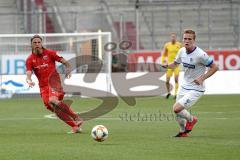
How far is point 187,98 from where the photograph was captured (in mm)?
14383

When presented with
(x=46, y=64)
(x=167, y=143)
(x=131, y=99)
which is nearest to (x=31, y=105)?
(x=131, y=99)

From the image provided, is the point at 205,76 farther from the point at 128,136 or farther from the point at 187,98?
the point at 128,136

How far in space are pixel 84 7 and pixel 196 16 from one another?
5.79 meters

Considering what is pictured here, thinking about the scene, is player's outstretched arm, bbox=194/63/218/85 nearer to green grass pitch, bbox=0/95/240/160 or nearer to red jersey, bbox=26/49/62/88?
green grass pitch, bbox=0/95/240/160

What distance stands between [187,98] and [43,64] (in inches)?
129

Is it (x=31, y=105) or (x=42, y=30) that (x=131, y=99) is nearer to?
(x=31, y=105)

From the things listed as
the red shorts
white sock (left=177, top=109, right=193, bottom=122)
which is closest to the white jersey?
white sock (left=177, top=109, right=193, bottom=122)

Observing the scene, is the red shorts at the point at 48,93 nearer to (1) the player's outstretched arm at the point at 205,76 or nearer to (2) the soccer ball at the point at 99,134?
(2) the soccer ball at the point at 99,134

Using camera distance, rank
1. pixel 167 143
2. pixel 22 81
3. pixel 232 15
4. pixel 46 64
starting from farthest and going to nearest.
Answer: pixel 232 15
pixel 22 81
pixel 46 64
pixel 167 143

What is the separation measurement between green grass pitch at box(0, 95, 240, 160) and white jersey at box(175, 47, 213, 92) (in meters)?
0.99

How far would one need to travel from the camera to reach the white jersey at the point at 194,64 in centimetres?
1439

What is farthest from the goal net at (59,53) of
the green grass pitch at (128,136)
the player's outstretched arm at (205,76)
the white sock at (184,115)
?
the player's outstretched arm at (205,76)

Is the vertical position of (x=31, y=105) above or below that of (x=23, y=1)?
below

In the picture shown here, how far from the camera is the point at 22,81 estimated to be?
29609 millimetres
